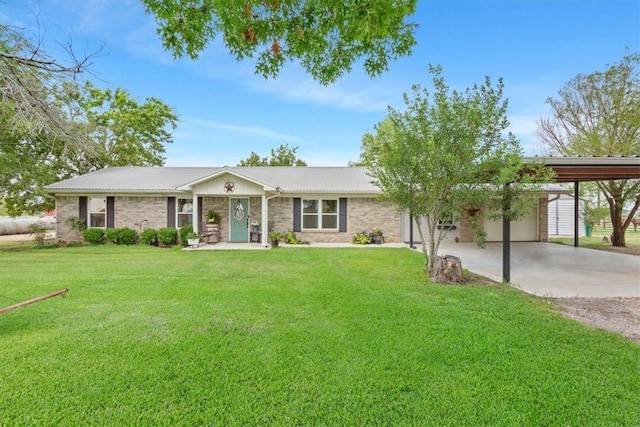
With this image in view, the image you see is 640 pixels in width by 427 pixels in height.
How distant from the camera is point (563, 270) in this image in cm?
850

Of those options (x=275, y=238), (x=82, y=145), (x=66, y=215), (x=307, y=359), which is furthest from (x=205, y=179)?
(x=307, y=359)

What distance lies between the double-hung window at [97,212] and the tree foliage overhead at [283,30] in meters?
13.6

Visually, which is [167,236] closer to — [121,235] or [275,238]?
[121,235]

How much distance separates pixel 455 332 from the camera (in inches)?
165

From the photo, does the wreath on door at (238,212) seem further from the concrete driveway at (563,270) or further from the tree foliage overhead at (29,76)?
the tree foliage overhead at (29,76)

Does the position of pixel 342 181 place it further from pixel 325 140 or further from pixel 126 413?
pixel 126 413

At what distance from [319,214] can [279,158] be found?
83.3 ft

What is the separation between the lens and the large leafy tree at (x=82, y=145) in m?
4.44

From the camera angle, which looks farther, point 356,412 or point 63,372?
point 63,372

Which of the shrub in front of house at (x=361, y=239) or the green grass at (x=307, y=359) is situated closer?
the green grass at (x=307, y=359)

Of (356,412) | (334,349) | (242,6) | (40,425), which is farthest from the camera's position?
(334,349)

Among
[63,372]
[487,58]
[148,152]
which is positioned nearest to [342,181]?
[487,58]

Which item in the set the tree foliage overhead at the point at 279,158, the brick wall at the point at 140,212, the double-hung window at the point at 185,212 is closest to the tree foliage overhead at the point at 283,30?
the double-hung window at the point at 185,212

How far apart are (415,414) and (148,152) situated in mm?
27308
